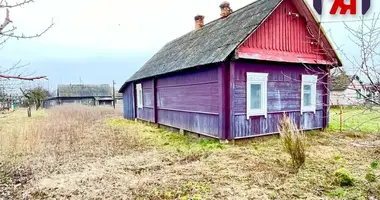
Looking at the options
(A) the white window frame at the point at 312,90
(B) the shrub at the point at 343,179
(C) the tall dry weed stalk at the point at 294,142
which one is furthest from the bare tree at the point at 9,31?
(A) the white window frame at the point at 312,90


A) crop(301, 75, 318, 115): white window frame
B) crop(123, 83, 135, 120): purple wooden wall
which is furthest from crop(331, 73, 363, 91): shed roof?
crop(123, 83, 135, 120): purple wooden wall

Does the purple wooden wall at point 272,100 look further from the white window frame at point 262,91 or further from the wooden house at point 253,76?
the white window frame at point 262,91

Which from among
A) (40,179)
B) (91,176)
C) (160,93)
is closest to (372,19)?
(91,176)

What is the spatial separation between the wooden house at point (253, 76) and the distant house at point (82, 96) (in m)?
41.2

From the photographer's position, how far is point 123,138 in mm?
11117

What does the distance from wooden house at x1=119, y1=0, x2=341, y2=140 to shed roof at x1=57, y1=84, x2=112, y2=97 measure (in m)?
44.0

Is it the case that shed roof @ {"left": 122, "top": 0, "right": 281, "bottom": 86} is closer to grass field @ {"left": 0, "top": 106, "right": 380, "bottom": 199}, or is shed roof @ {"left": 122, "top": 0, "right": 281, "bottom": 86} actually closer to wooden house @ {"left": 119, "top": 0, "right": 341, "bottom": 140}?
wooden house @ {"left": 119, "top": 0, "right": 341, "bottom": 140}

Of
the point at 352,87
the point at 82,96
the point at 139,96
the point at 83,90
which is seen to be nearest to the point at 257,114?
the point at 352,87

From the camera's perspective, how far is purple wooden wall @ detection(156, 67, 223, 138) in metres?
8.95

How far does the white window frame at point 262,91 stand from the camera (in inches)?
349

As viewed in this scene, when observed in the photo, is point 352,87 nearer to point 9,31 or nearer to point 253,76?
point 9,31

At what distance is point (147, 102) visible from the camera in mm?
15297

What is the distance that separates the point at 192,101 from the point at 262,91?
2619 mm

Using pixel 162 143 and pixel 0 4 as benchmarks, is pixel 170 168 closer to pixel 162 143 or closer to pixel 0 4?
pixel 162 143
